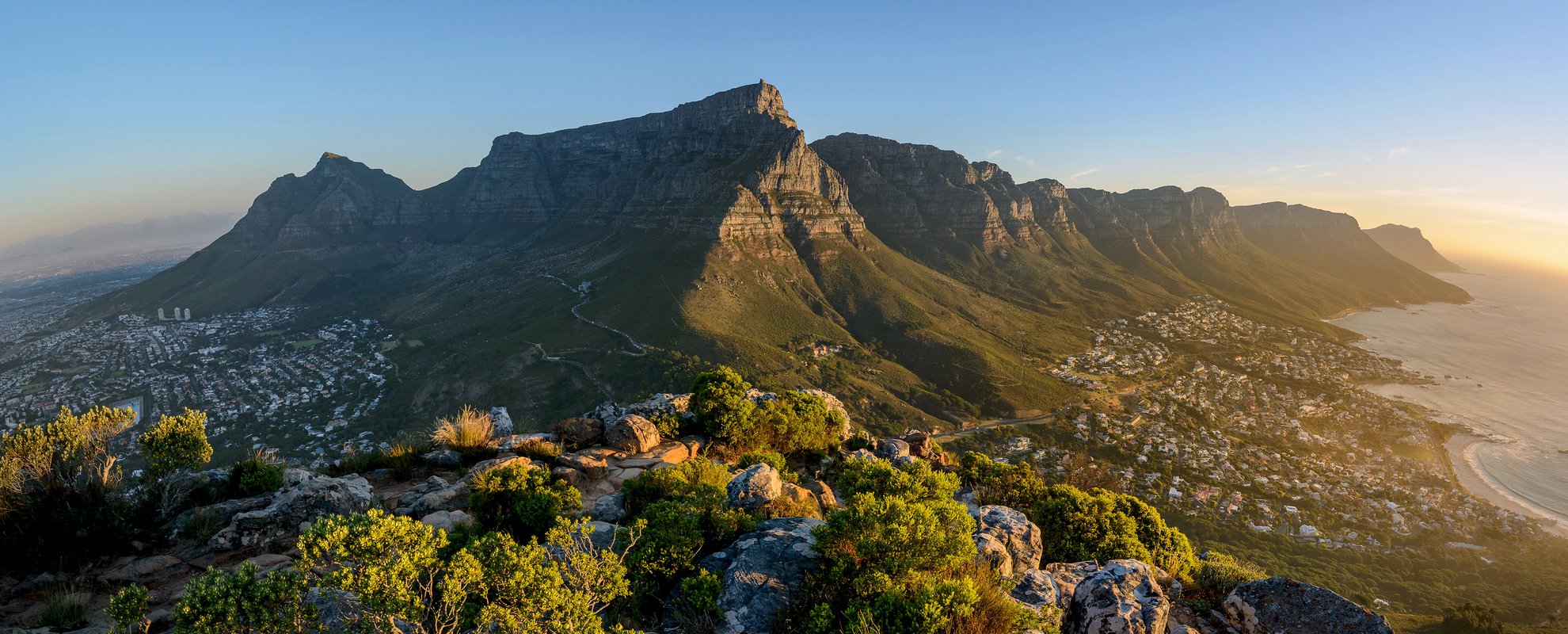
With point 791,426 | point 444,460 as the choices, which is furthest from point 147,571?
point 791,426

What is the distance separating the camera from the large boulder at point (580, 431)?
2350 centimetres

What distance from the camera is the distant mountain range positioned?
82.7 metres

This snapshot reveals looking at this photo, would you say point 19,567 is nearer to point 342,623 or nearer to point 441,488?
point 441,488

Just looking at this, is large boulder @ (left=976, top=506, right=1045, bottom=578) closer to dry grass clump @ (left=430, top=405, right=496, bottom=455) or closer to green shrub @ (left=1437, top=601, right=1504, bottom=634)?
dry grass clump @ (left=430, top=405, right=496, bottom=455)

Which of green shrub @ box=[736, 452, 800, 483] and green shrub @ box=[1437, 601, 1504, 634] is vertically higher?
green shrub @ box=[736, 452, 800, 483]

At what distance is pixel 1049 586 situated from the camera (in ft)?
36.2

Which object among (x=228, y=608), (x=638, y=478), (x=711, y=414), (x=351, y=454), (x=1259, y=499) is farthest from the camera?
(x=1259, y=499)

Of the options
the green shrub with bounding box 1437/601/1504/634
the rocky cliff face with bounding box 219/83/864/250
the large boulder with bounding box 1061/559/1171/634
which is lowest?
the green shrub with bounding box 1437/601/1504/634

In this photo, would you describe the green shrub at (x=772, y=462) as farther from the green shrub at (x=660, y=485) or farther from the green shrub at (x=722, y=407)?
the green shrub at (x=660, y=485)

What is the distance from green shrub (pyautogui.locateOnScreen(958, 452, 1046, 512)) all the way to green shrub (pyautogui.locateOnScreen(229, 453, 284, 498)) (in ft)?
78.5

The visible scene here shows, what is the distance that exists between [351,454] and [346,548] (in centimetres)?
1813

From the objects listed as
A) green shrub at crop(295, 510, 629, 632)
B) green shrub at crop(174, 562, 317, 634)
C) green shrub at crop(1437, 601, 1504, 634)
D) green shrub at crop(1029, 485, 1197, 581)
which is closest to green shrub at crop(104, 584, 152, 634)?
green shrub at crop(174, 562, 317, 634)

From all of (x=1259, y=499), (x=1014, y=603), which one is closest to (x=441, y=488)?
(x=1014, y=603)

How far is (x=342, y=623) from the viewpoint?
7977 millimetres
